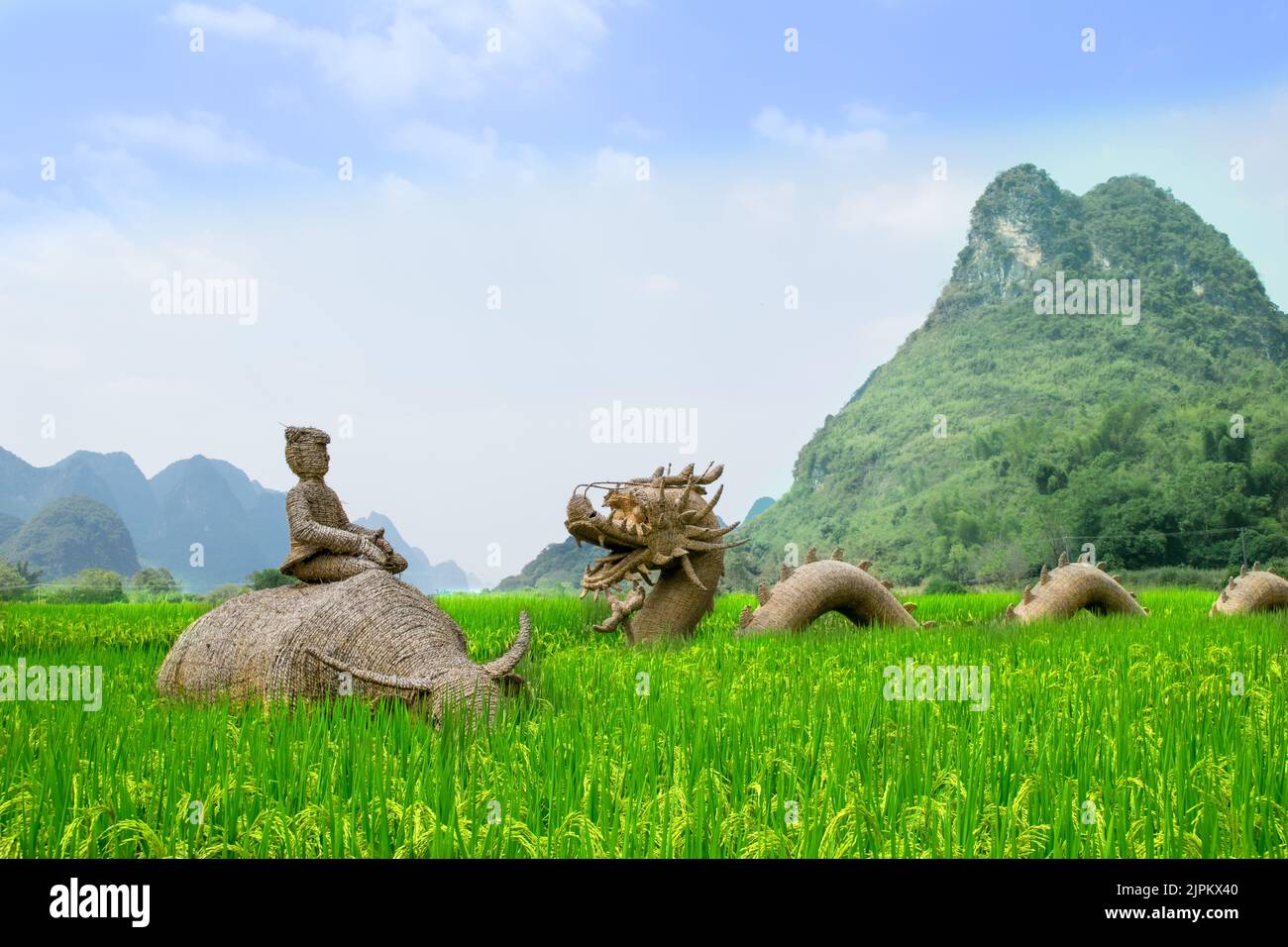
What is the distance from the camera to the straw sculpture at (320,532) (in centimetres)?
597

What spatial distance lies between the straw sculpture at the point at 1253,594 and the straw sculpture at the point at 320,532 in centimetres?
960

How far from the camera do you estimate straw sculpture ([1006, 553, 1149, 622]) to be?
10.0 m

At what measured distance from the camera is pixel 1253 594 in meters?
10.9

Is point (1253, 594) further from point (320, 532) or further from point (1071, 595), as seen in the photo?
point (320, 532)

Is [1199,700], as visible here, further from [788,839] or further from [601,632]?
[601,632]

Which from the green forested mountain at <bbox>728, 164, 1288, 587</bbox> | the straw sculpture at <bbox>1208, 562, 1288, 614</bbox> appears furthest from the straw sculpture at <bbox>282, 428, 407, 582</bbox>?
the green forested mountain at <bbox>728, 164, 1288, 587</bbox>

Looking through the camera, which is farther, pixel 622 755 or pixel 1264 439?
pixel 1264 439

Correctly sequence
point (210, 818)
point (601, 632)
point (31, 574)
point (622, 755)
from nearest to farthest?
1. point (210, 818)
2. point (622, 755)
3. point (601, 632)
4. point (31, 574)

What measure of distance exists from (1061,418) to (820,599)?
52509mm

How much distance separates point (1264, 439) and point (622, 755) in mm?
41253
